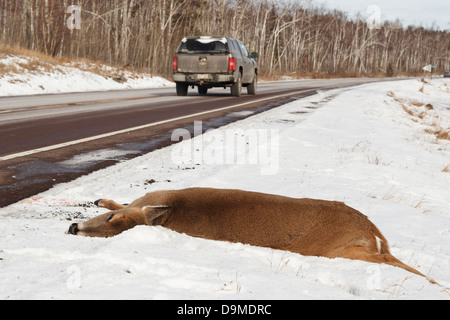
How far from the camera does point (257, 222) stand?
356 cm

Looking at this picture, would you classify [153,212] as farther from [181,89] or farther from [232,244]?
[181,89]

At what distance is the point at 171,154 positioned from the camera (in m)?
7.12

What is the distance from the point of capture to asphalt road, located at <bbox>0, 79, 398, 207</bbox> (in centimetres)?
569

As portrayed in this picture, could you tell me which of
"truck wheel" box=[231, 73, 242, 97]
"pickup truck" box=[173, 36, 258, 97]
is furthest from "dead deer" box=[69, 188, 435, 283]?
"truck wheel" box=[231, 73, 242, 97]

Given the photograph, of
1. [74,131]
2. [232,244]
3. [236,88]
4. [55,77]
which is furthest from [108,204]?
[55,77]

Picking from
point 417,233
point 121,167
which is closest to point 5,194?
point 121,167

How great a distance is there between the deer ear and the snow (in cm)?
1575

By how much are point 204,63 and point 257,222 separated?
16.0 meters

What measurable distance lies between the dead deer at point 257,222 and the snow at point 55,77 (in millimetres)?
15711

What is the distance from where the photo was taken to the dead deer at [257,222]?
3400 millimetres

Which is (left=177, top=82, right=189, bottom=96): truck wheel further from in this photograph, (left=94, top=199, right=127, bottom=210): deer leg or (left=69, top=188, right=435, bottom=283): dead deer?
(left=69, top=188, right=435, bottom=283): dead deer

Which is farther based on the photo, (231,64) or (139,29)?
(139,29)

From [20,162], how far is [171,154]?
1947 millimetres
